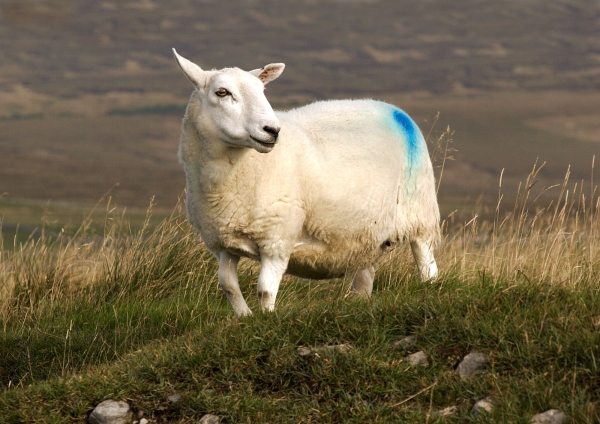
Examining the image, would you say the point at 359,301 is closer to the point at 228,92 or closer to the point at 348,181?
the point at 348,181

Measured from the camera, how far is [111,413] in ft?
15.3

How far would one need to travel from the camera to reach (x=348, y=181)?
20.6ft

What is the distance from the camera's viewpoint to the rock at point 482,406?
13.6ft

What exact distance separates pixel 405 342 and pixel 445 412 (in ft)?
2.05

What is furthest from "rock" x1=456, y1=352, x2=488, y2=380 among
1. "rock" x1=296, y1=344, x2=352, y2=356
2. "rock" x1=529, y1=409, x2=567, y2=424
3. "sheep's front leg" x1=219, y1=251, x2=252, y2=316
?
"sheep's front leg" x1=219, y1=251, x2=252, y2=316

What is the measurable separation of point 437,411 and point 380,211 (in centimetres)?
251

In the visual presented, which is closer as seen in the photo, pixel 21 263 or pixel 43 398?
pixel 43 398

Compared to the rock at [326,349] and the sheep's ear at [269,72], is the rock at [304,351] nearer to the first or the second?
the rock at [326,349]

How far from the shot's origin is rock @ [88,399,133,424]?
15.2ft

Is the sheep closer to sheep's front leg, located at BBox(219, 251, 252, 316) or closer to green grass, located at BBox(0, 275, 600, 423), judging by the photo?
sheep's front leg, located at BBox(219, 251, 252, 316)

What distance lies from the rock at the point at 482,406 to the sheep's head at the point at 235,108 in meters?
2.30

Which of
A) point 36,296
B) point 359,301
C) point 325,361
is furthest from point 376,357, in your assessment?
point 36,296

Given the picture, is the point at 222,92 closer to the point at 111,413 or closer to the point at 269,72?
the point at 269,72

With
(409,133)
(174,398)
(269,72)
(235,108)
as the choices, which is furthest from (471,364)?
(409,133)
